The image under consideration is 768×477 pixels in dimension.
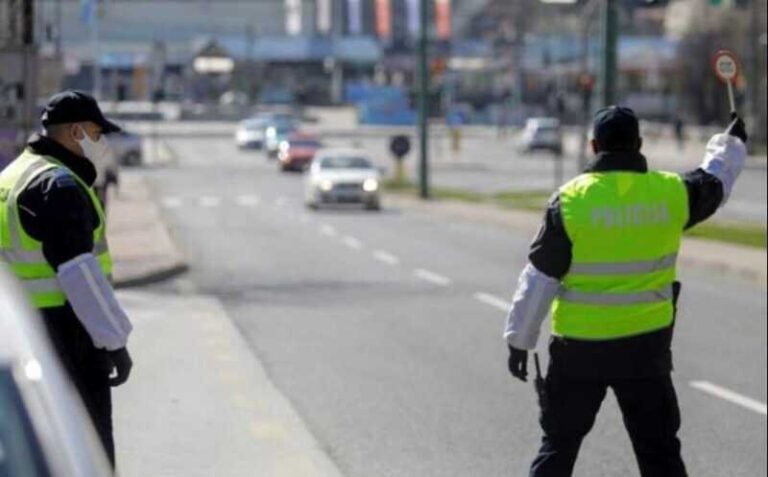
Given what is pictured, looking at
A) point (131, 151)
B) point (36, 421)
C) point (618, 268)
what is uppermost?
point (36, 421)

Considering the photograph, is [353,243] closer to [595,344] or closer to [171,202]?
[171,202]

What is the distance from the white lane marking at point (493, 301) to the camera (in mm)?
19884

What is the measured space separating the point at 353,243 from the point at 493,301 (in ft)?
36.2

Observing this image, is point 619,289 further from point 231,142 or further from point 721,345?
point 231,142

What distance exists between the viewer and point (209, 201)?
50.0 meters

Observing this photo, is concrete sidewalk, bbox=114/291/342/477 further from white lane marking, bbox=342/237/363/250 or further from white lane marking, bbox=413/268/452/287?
white lane marking, bbox=342/237/363/250

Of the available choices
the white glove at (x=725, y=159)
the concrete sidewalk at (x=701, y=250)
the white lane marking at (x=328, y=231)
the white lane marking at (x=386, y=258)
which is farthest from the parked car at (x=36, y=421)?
the white lane marking at (x=328, y=231)

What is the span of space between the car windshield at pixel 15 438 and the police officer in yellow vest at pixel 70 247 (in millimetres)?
3411

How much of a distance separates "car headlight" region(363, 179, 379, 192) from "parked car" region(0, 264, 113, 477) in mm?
41788

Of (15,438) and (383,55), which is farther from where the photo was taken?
(383,55)

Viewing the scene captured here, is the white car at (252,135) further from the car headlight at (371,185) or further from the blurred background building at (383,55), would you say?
the car headlight at (371,185)

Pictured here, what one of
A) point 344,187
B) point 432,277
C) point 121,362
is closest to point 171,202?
point 344,187

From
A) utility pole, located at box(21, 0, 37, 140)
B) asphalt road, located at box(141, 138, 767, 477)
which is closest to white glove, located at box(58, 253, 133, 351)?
asphalt road, located at box(141, 138, 767, 477)

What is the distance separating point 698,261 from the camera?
2584 centimetres
